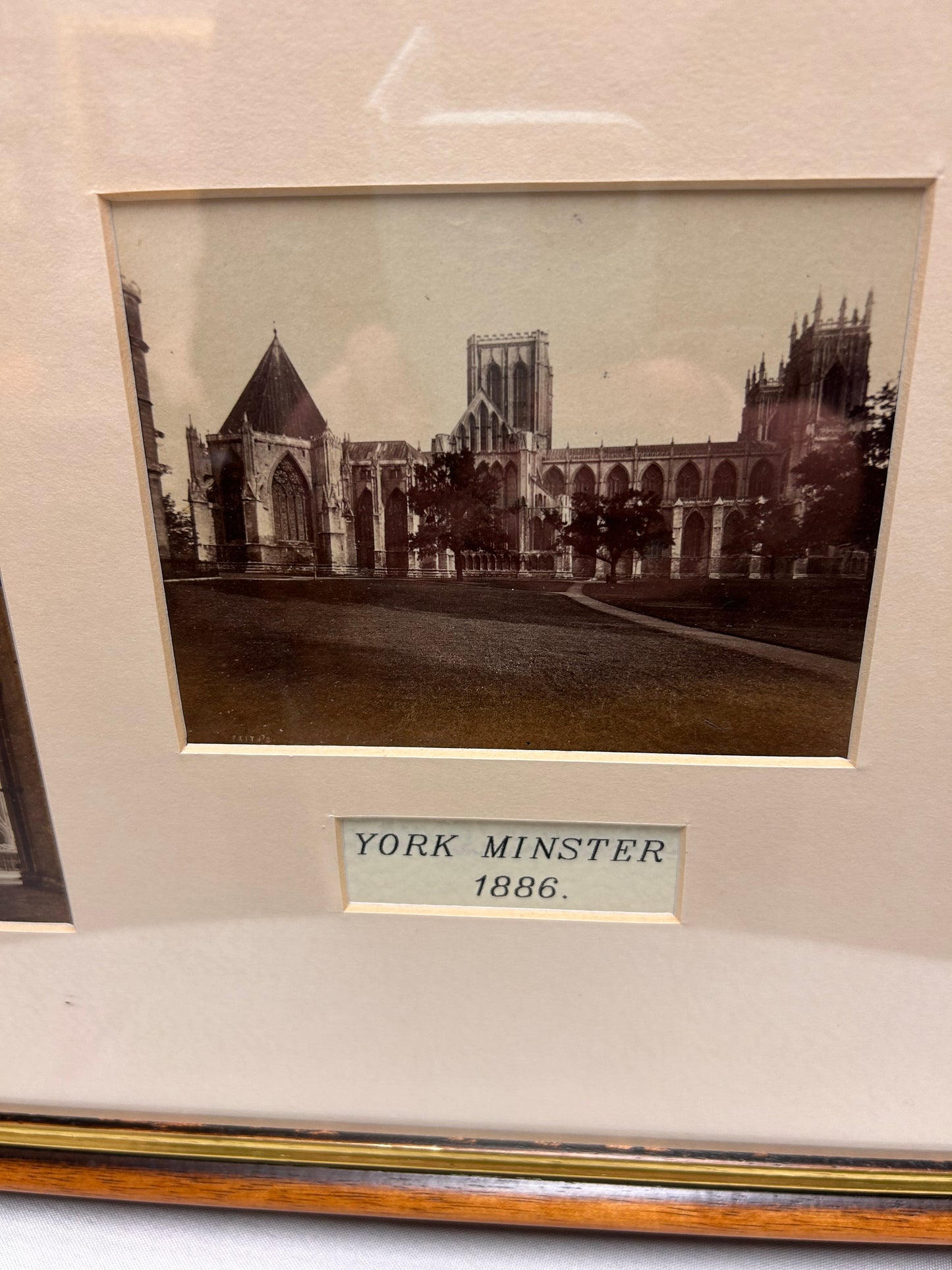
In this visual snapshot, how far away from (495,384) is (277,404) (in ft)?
0.95

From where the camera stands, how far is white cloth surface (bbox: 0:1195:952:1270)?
3.85ft

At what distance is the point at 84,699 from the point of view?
1094 mm

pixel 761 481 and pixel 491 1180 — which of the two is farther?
pixel 491 1180

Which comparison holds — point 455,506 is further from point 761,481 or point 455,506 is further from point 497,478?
point 761,481

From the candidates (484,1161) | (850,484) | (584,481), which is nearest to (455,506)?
(584,481)

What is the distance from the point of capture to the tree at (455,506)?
0.96 metres

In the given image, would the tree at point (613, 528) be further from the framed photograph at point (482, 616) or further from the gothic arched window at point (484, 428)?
the gothic arched window at point (484, 428)

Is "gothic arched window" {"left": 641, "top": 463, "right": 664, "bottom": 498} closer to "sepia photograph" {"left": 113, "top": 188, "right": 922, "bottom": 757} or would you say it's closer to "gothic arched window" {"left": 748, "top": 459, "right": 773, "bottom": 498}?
"sepia photograph" {"left": 113, "top": 188, "right": 922, "bottom": 757}

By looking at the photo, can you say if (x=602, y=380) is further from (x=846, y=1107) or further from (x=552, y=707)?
(x=846, y=1107)

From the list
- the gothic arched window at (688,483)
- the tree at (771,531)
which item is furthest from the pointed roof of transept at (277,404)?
the tree at (771,531)

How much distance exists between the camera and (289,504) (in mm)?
982

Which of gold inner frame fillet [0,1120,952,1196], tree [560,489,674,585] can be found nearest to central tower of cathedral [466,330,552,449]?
Result: tree [560,489,674,585]

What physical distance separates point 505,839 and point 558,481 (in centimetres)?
53

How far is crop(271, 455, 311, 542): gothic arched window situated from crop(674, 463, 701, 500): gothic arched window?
491 millimetres
